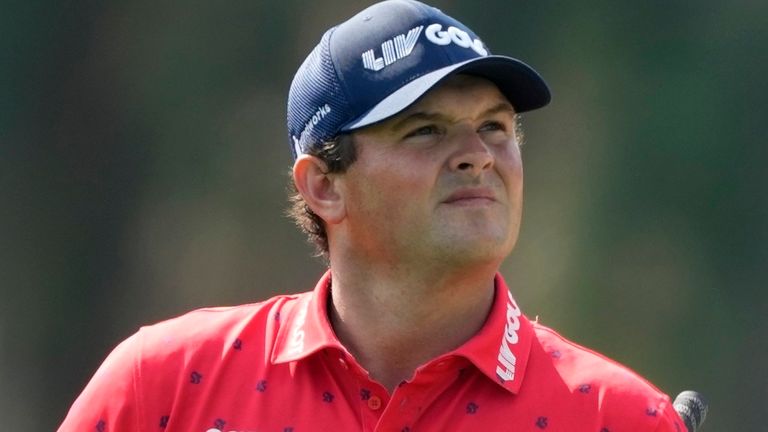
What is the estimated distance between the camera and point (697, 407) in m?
2.80

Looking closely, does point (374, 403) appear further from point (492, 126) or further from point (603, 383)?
point (492, 126)

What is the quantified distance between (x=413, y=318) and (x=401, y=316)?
2 centimetres

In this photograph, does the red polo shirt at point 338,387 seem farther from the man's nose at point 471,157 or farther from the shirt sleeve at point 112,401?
the man's nose at point 471,157

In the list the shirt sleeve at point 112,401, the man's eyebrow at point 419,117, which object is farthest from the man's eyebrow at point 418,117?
the shirt sleeve at point 112,401

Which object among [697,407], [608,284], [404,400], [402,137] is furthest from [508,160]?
[608,284]

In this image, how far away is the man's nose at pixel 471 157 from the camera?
253 centimetres

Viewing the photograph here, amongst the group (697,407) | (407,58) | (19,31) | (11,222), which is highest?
(19,31)

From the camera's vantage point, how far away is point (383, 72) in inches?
102

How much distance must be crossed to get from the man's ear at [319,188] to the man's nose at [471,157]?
284 mm

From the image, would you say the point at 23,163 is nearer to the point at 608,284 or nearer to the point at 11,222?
the point at 11,222

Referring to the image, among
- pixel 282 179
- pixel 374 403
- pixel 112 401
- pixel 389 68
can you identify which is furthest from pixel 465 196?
pixel 282 179

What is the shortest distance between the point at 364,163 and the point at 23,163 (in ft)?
7.58

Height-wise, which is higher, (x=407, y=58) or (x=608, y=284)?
(x=407, y=58)

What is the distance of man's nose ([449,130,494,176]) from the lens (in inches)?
99.5
